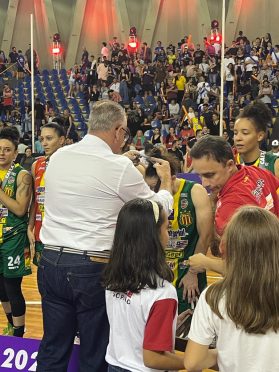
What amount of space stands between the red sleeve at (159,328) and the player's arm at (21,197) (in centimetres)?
247

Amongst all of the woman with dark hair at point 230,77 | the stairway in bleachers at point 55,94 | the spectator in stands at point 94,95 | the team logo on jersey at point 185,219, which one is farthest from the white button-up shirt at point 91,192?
the spectator in stands at point 94,95

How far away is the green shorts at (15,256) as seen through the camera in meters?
4.60

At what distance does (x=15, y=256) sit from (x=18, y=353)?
1.26m

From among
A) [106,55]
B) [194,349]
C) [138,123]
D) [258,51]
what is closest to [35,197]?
[194,349]

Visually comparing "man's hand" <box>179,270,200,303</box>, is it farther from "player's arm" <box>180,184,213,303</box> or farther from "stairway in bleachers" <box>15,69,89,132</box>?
"stairway in bleachers" <box>15,69,89,132</box>

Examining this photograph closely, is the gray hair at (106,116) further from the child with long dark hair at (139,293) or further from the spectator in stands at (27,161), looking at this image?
the spectator in stands at (27,161)

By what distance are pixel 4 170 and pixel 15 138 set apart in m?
0.28

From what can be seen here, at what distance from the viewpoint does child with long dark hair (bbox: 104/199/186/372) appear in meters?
2.29

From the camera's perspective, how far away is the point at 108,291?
2.47 m

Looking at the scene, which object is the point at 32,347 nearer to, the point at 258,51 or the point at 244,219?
the point at 244,219

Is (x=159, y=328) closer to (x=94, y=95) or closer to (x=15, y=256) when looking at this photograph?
(x=15, y=256)

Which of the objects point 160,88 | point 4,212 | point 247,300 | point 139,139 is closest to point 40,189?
point 4,212

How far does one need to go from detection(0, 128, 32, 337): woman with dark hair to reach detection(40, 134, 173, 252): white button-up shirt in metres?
1.74

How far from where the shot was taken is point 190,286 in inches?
133
